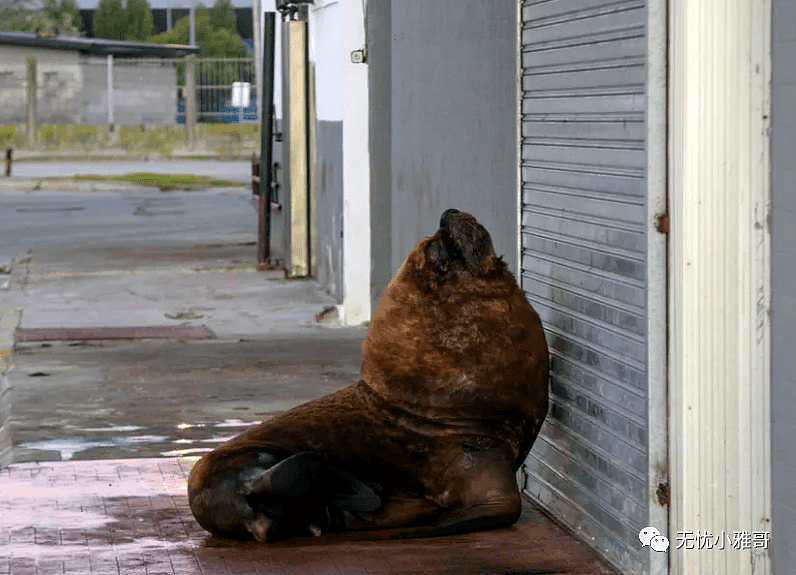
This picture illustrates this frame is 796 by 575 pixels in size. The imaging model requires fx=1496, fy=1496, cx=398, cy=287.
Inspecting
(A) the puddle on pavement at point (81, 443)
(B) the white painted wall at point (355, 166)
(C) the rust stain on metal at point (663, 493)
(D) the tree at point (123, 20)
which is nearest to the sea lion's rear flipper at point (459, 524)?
(C) the rust stain on metal at point (663, 493)

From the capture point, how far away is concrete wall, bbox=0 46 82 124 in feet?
148

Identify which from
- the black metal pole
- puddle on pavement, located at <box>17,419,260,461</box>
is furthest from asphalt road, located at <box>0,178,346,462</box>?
the black metal pole

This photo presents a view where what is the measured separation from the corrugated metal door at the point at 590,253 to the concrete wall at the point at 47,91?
40442 mm

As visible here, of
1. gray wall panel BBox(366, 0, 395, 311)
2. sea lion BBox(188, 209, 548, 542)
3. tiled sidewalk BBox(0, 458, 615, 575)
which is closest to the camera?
tiled sidewalk BBox(0, 458, 615, 575)

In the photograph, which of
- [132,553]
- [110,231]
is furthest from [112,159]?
[132,553]

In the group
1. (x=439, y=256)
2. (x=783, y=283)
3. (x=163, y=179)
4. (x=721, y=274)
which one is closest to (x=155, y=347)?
(x=439, y=256)

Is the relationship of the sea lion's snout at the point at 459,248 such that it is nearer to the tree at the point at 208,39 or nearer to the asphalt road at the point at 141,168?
the asphalt road at the point at 141,168

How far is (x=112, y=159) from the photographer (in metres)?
41.8

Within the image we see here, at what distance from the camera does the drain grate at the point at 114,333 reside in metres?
11.6

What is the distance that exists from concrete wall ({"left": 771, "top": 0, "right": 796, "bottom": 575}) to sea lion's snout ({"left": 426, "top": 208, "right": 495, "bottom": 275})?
1.49 meters

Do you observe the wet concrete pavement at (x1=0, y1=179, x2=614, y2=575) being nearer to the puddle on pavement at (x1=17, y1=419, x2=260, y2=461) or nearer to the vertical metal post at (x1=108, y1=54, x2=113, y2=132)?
the puddle on pavement at (x1=17, y1=419, x2=260, y2=461)

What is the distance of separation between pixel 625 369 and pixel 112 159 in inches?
1484

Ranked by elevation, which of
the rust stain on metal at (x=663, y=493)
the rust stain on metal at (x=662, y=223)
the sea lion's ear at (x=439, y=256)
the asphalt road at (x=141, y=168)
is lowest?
the rust stain on metal at (x=663, y=493)

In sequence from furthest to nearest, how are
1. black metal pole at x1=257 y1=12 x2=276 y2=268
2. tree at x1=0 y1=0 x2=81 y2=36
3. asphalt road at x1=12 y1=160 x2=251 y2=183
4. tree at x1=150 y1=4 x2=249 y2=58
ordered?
tree at x1=150 y1=4 x2=249 y2=58, tree at x1=0 y1=0 x2=81 y2=36, asphalt road at x1=12 y1=160 x2=251 y2=183, black metal pole at x1=257 y1=12 x2=276 y2=268
